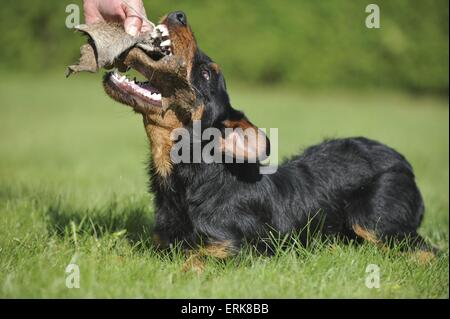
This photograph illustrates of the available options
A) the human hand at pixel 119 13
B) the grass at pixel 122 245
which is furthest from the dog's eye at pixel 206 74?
the grass at pixel 122 245

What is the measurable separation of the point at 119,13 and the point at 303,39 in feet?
56.1

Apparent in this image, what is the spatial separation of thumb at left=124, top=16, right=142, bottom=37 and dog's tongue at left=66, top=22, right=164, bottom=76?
4cm

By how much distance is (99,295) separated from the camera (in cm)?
344

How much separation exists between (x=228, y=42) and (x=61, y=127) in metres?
8.52

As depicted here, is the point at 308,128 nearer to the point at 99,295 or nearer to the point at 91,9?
the point at 91,9

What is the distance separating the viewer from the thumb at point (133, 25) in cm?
417

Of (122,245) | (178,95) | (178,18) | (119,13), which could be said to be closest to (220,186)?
(178,95)

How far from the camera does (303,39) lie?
2075cm

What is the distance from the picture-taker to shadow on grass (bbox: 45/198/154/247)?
4.74 meters

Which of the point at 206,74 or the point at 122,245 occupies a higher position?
the point at 206,74
